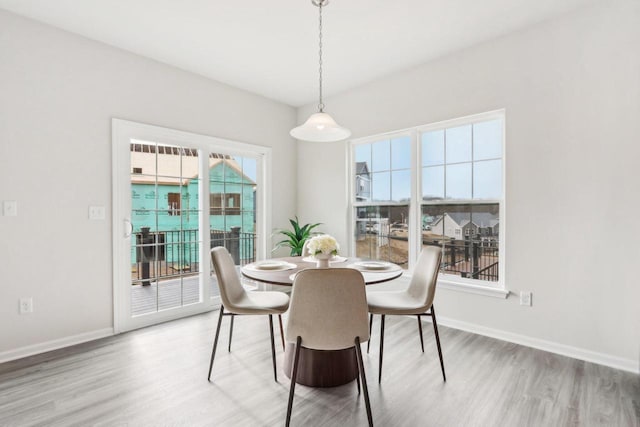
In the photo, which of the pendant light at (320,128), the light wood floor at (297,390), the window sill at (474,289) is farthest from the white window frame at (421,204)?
the pendant light at (320,128)

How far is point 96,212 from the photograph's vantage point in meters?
2.86

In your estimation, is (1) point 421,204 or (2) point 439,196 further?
(1) point 421,204

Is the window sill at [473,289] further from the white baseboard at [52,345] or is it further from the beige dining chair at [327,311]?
the white baseboard at [52,345]

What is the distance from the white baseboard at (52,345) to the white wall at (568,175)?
11.0 ft

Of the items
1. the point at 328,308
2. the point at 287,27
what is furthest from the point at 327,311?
the point at 287,27

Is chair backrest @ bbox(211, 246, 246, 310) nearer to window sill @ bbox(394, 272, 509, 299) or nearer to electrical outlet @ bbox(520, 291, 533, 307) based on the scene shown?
window sill @ bbox(394, 272, 509, 299)

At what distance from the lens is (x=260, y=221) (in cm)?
428

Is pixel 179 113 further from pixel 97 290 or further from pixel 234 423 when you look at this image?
pixel 234 423

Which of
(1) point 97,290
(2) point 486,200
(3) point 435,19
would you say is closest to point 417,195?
(2) point 486,200

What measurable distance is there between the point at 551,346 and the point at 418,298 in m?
1.24

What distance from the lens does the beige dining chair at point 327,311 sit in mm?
1619

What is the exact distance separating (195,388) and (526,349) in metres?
2.59

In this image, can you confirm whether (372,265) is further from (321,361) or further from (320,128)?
(320,128)

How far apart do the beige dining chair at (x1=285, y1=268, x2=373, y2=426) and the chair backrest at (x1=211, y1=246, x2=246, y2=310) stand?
660mm
